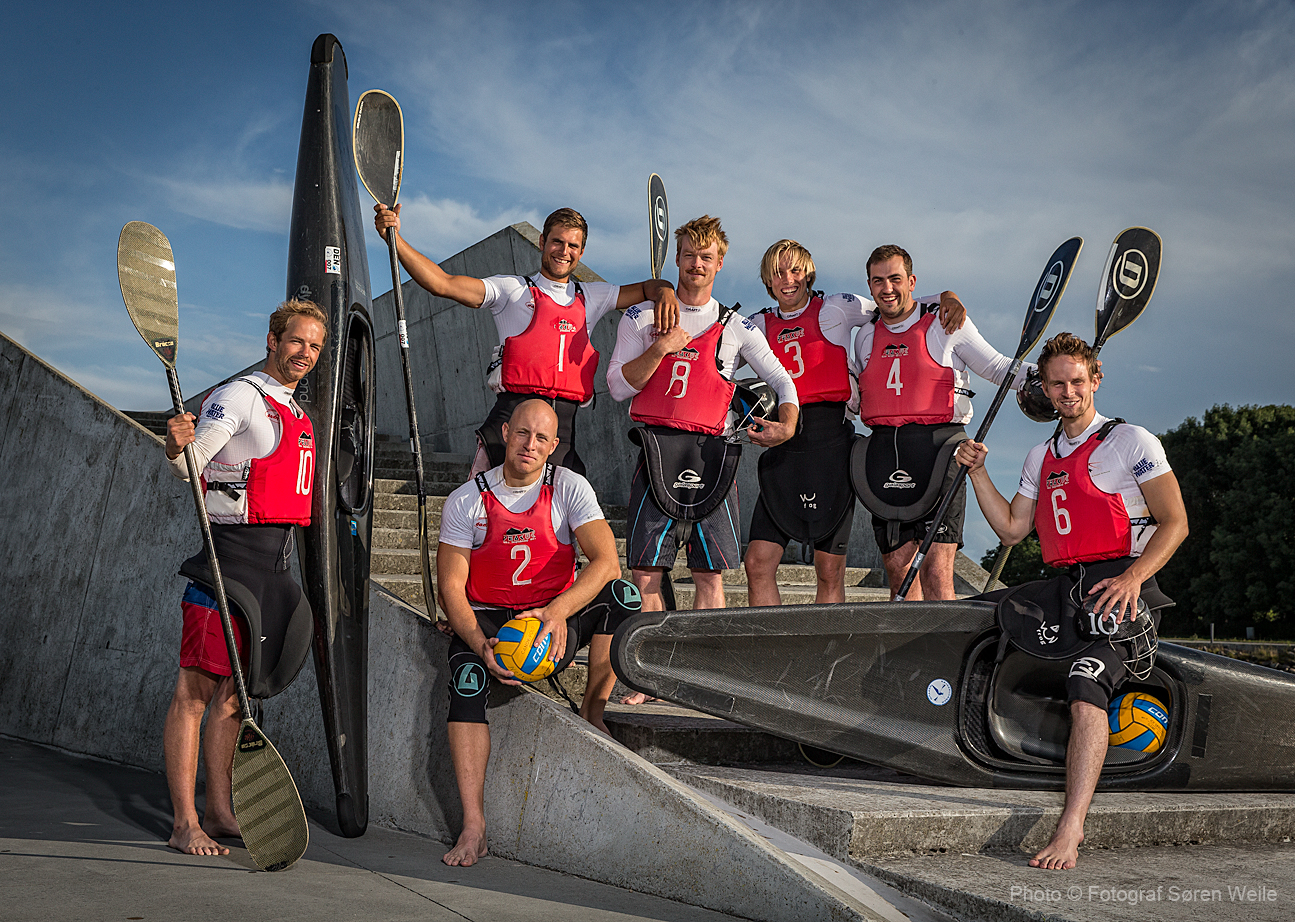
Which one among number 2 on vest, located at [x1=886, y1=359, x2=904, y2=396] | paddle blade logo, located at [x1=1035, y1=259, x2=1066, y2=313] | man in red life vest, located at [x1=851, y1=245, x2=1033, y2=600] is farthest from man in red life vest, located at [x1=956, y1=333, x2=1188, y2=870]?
paddle blade logo, located at [x1=1035, y1=259, x2=1066, y2=313]

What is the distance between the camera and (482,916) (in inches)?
105

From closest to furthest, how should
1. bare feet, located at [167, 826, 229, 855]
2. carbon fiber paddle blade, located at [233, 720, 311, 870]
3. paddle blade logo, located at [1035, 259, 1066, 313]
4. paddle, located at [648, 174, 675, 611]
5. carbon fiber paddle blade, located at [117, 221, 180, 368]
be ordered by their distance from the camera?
carbon fiber paddle blade, located at [233, 720, 311, 870], bare feet, located at [167, 826, 229, 855], carbon fiber paddle blade, located at [117, 221, 180, 368], paddle blade logo, located at [1035, 259, 1066, 313], paddle, located at [648, 174, 675, 611]

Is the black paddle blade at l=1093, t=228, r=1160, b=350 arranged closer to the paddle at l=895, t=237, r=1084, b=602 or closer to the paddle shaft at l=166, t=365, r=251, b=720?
the paddle at l=895, t=237, r=1084, b=602

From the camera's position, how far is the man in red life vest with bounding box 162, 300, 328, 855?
329 centimetres

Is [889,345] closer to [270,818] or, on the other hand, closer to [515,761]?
[515,761]

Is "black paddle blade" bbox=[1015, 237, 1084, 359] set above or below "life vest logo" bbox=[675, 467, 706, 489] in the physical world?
above

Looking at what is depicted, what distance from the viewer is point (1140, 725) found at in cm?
361

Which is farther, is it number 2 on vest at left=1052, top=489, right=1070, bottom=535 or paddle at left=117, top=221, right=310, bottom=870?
number 2 on vest at left=1052, top=489, right=1070, bottom=535

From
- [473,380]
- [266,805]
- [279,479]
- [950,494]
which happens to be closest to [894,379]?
[950,494]

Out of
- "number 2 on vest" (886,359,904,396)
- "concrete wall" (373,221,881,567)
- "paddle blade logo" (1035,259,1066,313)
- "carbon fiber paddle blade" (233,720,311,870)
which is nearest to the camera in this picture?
"carbon fiber paddle blade" (233,720,311,870)

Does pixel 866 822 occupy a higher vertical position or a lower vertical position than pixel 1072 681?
lower

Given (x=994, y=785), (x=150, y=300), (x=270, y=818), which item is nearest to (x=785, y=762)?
(x=994, y=785)

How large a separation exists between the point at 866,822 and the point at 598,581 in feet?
3.69

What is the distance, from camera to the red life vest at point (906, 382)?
13.6 ft
